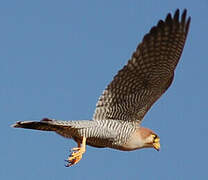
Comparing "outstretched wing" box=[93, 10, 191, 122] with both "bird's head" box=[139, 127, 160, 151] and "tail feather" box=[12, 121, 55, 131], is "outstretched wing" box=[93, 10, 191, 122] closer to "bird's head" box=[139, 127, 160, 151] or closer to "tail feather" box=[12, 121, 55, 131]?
"bird's head" box=[139, 127, 160, 151]

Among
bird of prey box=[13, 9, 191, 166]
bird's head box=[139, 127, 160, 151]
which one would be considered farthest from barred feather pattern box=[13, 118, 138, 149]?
bird's head box=[139, 127, 160, 151]

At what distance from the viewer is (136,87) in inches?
397

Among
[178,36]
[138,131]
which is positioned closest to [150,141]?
[138,131]

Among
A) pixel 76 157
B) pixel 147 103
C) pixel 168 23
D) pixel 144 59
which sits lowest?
pixel 76 157

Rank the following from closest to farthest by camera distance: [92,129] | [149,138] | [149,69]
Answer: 1. [92,129]
2. [149,69]
3. [149,138]

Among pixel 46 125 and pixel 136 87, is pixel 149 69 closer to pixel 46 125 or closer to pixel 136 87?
pixel 136 87

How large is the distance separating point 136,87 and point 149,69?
0.37 metres

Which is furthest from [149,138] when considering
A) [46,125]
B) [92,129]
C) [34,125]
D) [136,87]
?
[34,125]

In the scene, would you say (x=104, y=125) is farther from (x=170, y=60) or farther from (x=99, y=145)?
(x=170, y=60)

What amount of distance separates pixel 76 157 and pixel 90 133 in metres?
0.44

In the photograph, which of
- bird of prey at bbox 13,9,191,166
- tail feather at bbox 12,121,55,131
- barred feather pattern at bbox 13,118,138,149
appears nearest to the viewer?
tail feather at bbox 12,121,55,131

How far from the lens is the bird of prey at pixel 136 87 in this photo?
9.84m

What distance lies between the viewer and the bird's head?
33.6 ft

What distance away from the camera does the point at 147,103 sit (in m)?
10.2
